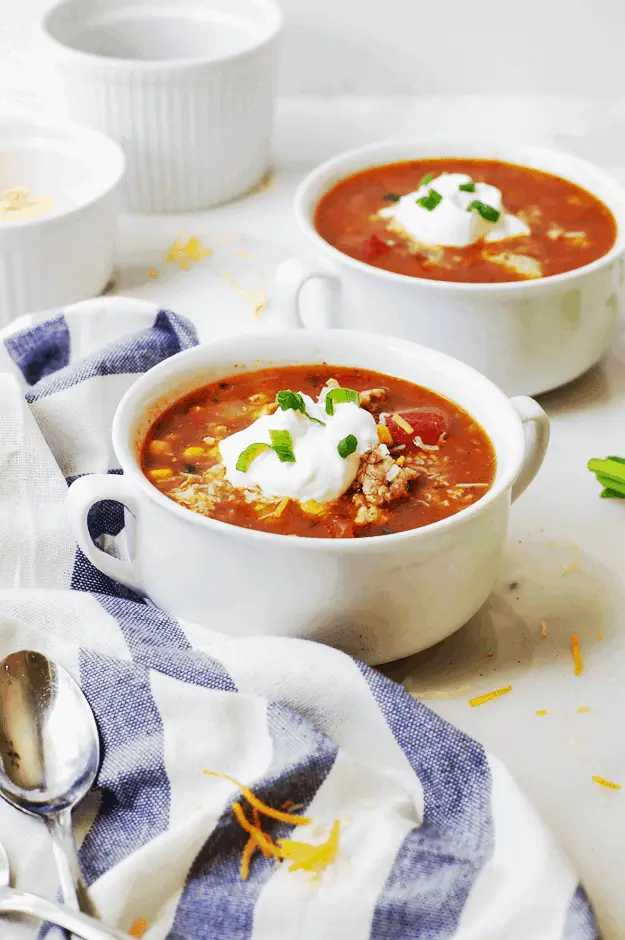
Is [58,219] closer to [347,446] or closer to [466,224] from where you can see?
[466,224]

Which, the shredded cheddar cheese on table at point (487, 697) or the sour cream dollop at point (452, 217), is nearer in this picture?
the shredded cheddar cheese on table at point (487, 697)

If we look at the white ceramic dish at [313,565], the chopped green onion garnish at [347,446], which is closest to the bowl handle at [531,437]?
the white ceramic dish at [313,565]

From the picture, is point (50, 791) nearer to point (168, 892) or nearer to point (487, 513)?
point (168, 892)

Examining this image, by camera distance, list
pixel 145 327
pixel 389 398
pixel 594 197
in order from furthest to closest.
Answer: pixel 594 197 → pixel 145 327 → pixel 389 398

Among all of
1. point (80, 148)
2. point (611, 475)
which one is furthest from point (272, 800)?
point (80, 148)

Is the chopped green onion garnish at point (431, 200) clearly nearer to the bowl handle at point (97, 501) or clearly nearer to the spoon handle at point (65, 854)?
the bowl handle at point (97, 501)

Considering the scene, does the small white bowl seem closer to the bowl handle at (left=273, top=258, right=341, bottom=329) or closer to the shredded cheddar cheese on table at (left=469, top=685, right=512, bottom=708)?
the bowl handle at (left=273, top=258, right=341, bottom=329)

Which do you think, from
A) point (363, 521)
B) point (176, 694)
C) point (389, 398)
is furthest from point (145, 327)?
point (176, 694)
